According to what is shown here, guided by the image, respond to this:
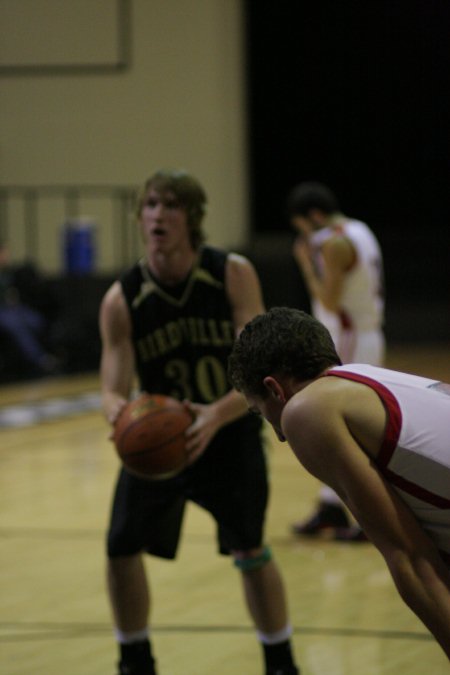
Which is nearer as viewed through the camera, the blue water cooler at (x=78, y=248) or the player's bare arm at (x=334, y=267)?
the player's bare arm at (x=334, y=267)

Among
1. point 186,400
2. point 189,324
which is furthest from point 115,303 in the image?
point 186,400

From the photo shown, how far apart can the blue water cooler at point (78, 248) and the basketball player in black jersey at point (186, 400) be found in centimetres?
1008

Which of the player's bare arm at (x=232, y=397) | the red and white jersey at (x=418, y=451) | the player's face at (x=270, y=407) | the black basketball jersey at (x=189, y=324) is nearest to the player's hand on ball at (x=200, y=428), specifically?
the player's bare arm at (x=232, y=397)

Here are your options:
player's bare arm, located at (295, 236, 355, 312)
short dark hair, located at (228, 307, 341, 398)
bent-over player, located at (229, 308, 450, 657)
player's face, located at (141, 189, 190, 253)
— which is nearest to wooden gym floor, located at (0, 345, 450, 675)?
player's bare arm, located at (295, 236, 355, 312)

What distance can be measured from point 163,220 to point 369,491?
1.71 meters

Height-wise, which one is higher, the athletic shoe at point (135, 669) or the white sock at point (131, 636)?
the white sock at point (131, 636)

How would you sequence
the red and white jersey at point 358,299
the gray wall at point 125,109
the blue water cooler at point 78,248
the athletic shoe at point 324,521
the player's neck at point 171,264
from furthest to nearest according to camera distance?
the gray wall at point 125,109, the blue water cooler at point 78,248, the red and white jersey at point 358,299, the athletic shoe at point 324,521, the player's neck at point 171,264

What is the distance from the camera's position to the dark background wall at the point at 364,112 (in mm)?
15320

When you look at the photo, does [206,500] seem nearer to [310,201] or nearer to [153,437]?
[153,437]

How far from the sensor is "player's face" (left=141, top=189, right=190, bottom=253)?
409 centimetres

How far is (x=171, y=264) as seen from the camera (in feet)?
13.7

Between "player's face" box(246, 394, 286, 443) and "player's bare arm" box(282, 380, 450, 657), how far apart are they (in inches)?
4.6

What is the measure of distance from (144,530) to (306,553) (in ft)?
7.27

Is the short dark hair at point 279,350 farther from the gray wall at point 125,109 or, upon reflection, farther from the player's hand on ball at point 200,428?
the gray wall at point 125,109
